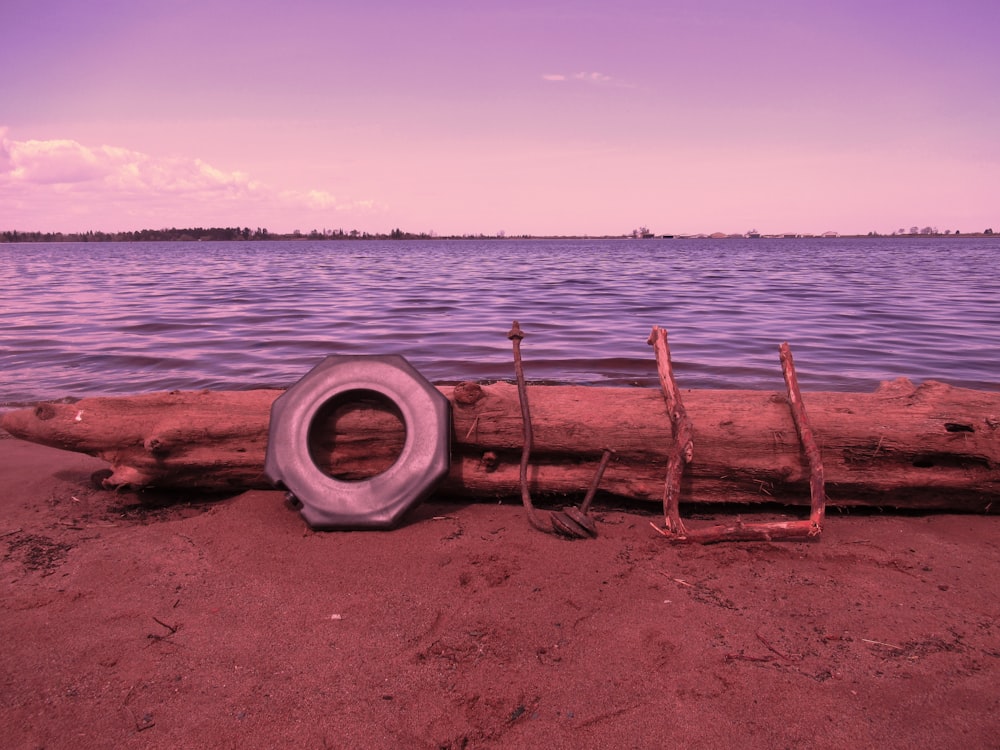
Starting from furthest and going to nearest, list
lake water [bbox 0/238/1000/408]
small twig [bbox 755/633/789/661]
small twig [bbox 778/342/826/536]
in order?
lake water [bbox 0/238/1000/408]
small twig [bbox 778/342/826/536]
small twig [bbox 755/633/789/661]

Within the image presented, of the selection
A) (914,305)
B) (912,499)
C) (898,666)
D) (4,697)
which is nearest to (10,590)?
(4,697)

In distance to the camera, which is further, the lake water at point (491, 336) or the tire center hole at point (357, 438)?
the lake water at point (491, 336)

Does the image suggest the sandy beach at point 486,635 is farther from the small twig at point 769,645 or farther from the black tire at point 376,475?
the black tire at point 376,475

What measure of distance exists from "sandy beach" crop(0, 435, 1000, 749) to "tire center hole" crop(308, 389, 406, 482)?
16.9 inches

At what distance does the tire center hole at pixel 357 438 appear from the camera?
14.7 feet

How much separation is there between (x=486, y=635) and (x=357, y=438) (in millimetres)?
1890

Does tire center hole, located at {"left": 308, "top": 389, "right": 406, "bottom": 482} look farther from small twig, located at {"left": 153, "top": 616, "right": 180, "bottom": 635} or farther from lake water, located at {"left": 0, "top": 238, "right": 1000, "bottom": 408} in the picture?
lake water, located at {"left": 0, "top": 238, "right": 1000, "bottom": 408}

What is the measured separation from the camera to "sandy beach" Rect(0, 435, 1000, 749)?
2.49 m

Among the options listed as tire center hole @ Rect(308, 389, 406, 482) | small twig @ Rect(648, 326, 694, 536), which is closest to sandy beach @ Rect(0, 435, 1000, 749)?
small twig @ Rect(648, 326, 694, 536)

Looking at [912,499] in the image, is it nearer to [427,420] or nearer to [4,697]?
[427,420]

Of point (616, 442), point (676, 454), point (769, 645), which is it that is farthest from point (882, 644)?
point (616, 442)

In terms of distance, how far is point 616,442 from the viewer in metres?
4.38

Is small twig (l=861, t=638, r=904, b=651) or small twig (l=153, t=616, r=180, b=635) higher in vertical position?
small twig (l=861, t=638, r=904, b=651)

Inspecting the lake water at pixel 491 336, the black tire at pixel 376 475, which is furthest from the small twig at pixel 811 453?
the lake water at pixel 491 336
